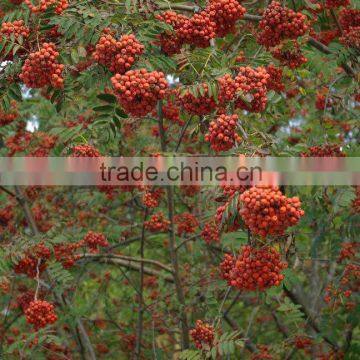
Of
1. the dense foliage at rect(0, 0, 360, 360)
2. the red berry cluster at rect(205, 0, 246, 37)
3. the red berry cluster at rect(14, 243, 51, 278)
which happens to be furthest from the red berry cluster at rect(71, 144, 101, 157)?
the red berry cluster at rect(14, 243, 51, 278)

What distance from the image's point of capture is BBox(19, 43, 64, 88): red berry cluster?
334 centimetres

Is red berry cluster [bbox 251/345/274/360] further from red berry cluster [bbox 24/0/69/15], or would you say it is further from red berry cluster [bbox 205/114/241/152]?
red berry cluster [bbox 24/0/69/15]

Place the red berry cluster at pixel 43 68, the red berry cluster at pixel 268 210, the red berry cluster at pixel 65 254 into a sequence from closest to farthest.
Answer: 1. the red berry cluster at pixel 268 210
2. the red berry cluster at pixel 43 68
3. the red berry cluster at pixel 65 254

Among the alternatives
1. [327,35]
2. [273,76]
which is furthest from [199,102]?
[327,35]

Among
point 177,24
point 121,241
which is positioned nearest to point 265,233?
point 177,24

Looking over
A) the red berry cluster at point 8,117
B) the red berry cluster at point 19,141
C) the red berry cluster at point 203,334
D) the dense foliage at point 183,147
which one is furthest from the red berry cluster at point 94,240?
the red berry cluster at point 203,334

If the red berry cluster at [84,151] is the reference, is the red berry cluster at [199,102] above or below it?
above

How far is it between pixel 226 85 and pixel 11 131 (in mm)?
4022

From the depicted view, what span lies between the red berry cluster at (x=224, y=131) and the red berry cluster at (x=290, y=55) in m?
1.35

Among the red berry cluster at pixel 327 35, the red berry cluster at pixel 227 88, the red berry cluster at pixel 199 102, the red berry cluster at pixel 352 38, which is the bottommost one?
the red berry cluster at pixel 199 102

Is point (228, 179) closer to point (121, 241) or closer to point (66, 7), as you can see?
point (66, 7)

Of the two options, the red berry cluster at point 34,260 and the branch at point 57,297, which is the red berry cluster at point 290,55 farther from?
the branch at point 57,297

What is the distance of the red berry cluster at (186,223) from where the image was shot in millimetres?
5992

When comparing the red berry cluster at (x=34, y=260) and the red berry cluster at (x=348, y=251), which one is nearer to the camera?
the red berry cluster at (x=34, y=260)
